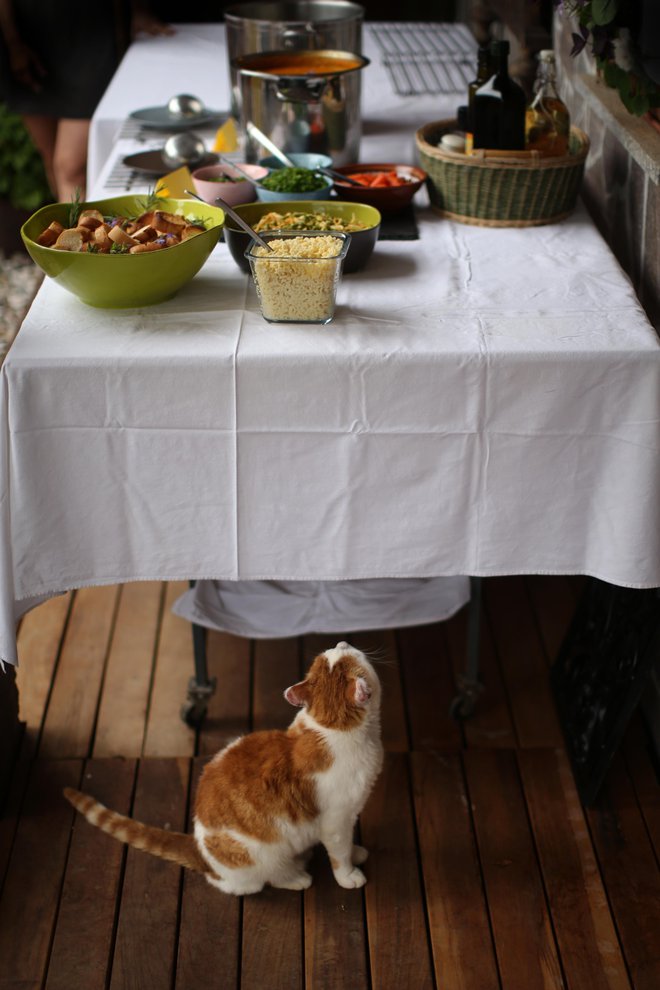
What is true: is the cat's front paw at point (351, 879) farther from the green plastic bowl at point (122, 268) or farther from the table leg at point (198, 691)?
the green plastic bowl at point (122, 268)

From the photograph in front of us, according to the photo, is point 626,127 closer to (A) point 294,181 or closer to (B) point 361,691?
(A) point 294,181

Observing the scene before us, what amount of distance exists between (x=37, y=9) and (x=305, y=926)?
2.54 metres

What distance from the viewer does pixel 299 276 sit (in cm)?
127

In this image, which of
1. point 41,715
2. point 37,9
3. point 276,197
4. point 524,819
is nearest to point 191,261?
point 276,197

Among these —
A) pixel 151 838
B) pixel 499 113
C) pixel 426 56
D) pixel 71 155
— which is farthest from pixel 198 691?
pixel 426 56

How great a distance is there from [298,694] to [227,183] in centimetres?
88

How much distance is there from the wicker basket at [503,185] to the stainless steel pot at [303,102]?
266mm

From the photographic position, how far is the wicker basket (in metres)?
1.59

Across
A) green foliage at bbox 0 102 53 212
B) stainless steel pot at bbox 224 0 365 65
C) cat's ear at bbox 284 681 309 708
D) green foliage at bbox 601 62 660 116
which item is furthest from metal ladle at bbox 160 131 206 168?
green foliage at bbox 0 102 53 212

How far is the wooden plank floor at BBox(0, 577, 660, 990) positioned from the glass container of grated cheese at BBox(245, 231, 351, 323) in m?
0.77

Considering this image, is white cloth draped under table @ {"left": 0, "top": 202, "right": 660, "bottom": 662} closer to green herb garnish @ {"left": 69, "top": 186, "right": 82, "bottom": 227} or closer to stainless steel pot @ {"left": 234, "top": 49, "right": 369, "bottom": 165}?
green herb garnish @ {"left": 69, "top": 186, "right": 82, "bottom": 227}

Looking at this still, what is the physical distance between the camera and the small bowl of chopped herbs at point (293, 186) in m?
1.60

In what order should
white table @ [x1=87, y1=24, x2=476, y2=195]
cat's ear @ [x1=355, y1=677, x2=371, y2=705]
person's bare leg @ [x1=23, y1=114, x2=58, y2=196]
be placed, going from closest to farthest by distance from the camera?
cat's ear @ [x1=355, y1=677, x2=371, y2=705]
white table @ [x1=87, y1=24, x2=476, y2=195]
person's bare leg @ [x1=23, y1=114, x2=58, y2=196]

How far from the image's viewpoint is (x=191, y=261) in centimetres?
135
